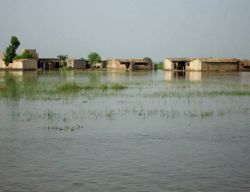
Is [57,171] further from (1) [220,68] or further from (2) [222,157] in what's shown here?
(1) [220,68]

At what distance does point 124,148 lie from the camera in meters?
11.1

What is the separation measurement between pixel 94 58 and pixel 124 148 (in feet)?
322

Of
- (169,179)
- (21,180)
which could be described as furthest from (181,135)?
(21,180)

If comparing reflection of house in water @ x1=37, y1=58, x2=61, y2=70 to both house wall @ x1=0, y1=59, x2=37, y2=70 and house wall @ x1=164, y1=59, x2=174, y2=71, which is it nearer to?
house wall @ x1=0, y1=59, x2=37, y2=70

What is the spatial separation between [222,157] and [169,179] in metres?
2.11

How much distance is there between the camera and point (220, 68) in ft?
242

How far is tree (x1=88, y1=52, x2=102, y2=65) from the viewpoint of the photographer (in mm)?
105200

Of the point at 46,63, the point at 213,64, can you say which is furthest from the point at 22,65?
the point at 213,64

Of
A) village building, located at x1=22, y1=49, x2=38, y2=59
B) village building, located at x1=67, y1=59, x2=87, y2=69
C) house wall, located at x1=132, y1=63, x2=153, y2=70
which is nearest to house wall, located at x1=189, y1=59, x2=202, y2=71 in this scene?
house wall, located at x1=132, y1=63, x2=153, y2=70

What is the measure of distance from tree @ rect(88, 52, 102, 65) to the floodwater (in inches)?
3373

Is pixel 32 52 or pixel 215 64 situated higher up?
pixel 32 52

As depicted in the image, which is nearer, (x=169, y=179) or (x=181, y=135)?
(x=169, y=179)

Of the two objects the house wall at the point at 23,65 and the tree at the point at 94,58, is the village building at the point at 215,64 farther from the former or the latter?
the tree at the point at 94,58

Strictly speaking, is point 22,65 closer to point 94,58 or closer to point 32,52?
point 32,52
